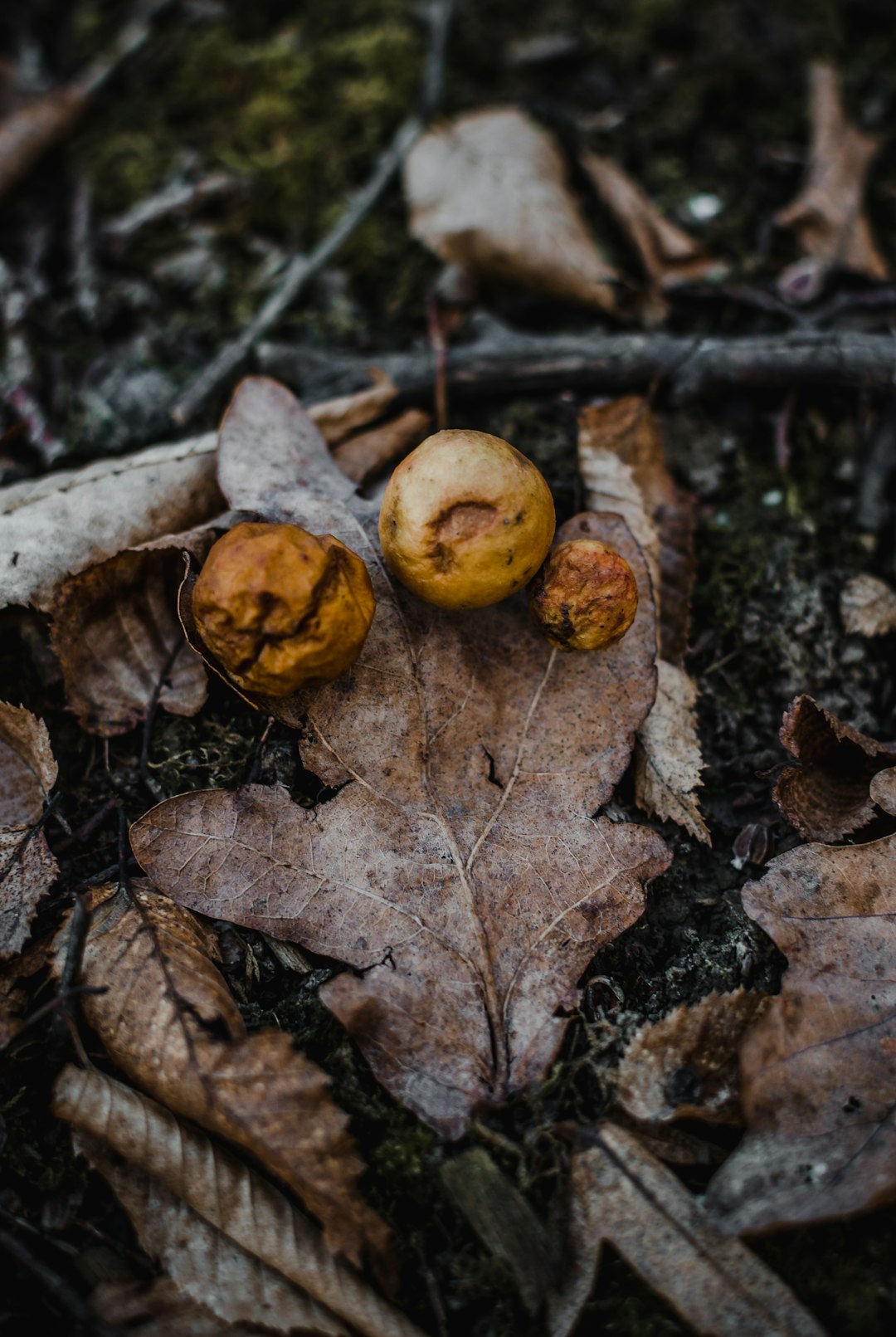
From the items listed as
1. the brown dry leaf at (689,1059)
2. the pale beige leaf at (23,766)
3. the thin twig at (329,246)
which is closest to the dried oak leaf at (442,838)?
the brown dry leaf at (689,1059)

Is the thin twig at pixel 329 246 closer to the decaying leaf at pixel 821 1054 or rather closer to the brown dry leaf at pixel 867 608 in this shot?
the brown dry leaf at pixel 867 608

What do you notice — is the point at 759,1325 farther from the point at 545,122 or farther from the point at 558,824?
the point at 545,122

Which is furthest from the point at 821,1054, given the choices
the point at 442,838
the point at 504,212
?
the point at 504,212

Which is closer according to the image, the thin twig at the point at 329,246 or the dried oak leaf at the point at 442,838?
the dried oak leaf at the point at 442,838

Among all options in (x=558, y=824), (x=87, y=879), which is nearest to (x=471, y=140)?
(x=558, y=824)

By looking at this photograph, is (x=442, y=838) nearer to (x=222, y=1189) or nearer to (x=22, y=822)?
(x=222, y=1189)

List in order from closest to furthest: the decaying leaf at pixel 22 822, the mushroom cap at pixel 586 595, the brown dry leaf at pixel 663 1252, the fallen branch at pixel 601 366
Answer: the brown dry leaf at pixel 663 1252, the decaying leaf at pixel 22 822, the mushroom cap at pixel 586 595, the fallen branch at pixel 601 366
